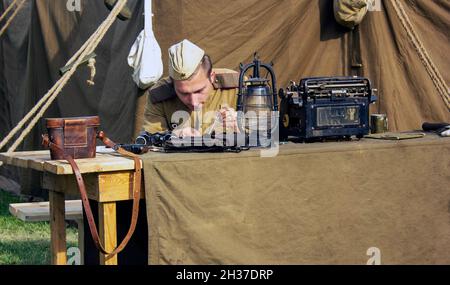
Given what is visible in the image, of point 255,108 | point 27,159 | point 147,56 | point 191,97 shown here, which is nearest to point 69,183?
point 27,159

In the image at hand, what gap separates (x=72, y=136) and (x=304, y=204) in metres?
1.17

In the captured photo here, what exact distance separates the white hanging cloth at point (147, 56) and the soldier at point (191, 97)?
92cm

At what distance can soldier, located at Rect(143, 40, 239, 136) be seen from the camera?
175 inches

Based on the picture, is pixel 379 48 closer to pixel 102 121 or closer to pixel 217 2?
pixel 217 2

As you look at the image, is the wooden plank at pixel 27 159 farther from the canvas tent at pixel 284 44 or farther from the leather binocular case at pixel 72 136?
the canvas tent at pixel 284 44

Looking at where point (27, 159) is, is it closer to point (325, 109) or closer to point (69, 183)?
point (69, 183)

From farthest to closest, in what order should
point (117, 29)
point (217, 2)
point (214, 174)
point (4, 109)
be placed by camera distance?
point (4, 109) → point (117, 29) → point (217, 2) → point (214, 174)

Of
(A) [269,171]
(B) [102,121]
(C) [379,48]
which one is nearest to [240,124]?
(A) [269,171]

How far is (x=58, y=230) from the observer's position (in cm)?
415

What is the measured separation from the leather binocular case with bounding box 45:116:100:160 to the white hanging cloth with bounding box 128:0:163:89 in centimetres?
182

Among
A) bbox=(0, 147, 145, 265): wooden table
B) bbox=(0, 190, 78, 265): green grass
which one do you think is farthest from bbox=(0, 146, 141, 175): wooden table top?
bbox=(0, 190, 78, 265): green grass

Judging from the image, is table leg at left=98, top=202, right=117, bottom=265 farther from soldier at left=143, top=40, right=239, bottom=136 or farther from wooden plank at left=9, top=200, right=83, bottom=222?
wooden plank at left=9, top=200, right=83, bottom=222

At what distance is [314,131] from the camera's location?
4473 millimetres
